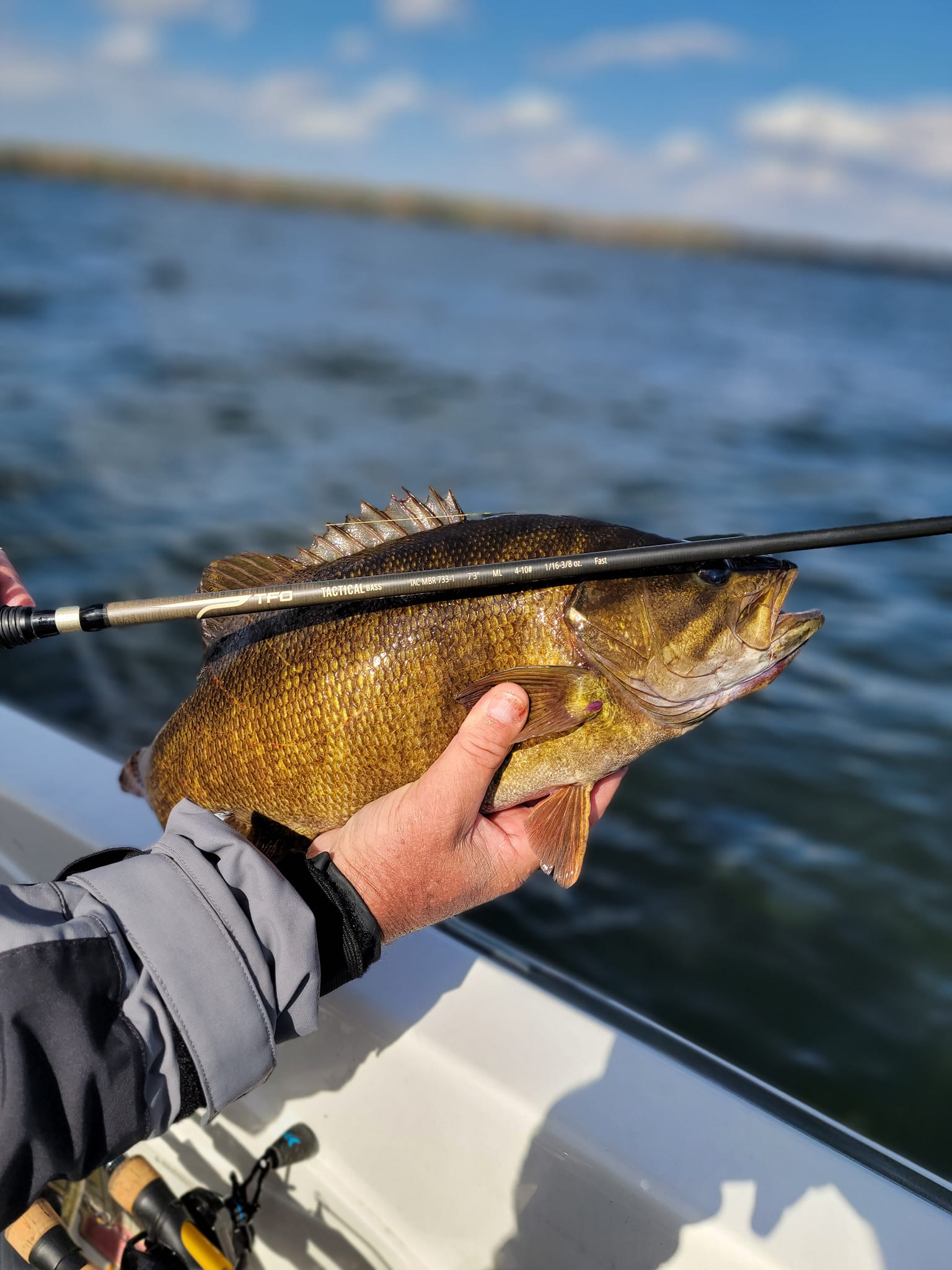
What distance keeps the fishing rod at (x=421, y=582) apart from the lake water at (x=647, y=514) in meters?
1.37

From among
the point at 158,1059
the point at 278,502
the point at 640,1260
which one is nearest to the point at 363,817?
the point at 158,1059

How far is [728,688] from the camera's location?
2191 mm

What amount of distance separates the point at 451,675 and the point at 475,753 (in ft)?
0.62

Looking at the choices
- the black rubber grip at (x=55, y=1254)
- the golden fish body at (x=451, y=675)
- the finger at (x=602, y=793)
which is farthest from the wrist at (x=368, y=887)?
the black rubber grip at (x=55, y=1254)

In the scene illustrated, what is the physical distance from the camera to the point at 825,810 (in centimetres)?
614

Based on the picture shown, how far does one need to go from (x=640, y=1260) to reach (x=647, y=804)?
4182 millimetres

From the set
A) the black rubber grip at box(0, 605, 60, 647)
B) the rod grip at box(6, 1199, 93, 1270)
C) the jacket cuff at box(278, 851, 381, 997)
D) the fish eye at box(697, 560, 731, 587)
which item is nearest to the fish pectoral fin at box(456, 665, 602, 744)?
the fish eye at box(697, 560, 731, 587)

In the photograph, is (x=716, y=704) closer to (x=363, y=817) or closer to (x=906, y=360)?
(x=363, y=817)

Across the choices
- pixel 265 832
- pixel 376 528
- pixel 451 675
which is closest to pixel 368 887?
pixel 265 832

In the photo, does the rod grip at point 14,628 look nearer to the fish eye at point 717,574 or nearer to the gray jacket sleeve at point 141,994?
the gray jacket sleeve at point 141,994

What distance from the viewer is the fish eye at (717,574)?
2.16 m

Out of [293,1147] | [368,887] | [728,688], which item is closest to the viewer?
[368,887]

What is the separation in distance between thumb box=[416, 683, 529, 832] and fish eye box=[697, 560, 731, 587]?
1.72ft

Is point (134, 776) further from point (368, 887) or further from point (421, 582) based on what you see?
point (421, 582)
